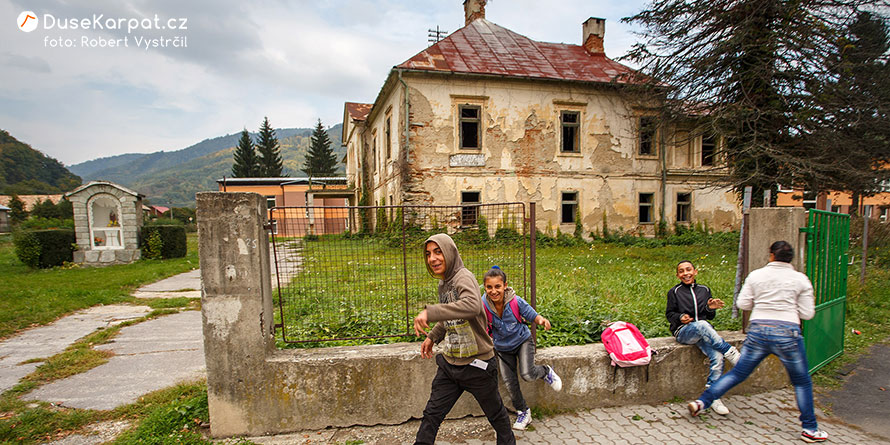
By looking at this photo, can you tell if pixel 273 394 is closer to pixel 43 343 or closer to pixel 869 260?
pixel 43 343

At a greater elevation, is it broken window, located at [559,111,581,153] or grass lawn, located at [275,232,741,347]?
broken window, located at [559,111,581,153]

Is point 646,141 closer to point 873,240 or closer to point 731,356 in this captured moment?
point 873,240

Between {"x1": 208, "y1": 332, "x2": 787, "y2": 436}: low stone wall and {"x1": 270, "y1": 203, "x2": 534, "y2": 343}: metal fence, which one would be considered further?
{"x1": 270, "y1": 203, "x2": 534, "y2": 343}: metal fence

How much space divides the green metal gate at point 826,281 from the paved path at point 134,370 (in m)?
6.89

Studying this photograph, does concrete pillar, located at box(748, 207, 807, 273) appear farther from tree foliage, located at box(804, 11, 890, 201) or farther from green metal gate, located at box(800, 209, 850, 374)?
tree foliage, located at box(804, 11, 890, 201)

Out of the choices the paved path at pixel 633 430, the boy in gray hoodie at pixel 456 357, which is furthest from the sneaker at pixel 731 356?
the boy in gray hoodie at pixel 456 357

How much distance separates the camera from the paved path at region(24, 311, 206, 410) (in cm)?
403

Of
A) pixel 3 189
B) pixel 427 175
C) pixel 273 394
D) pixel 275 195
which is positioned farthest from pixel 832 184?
pixel 3 189

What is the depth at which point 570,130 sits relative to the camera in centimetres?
1766

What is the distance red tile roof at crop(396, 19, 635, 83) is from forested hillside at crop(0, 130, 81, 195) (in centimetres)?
7535

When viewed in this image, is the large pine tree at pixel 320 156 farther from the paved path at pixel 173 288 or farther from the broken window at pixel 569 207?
the paved path at pixel 173 288

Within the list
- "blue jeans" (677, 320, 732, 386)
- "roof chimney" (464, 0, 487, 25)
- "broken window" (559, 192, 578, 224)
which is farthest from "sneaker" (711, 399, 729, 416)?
"roof chimney" (464, 0, 487, 25)

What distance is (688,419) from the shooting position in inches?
143

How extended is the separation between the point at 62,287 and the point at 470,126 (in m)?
13.8
